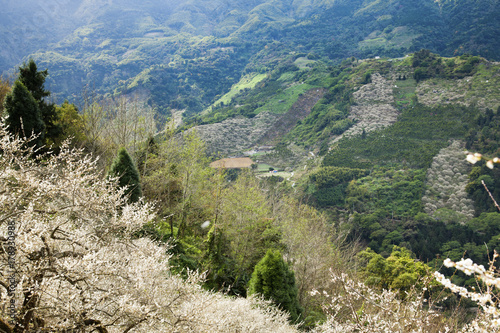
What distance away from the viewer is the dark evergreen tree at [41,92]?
16953 millimetres

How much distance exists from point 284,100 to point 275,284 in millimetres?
110025

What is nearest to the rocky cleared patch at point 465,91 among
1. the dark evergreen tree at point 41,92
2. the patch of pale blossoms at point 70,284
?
the dark evergreen tree at point 41,92

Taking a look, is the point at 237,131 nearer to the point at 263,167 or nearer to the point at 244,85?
the point at 263,167

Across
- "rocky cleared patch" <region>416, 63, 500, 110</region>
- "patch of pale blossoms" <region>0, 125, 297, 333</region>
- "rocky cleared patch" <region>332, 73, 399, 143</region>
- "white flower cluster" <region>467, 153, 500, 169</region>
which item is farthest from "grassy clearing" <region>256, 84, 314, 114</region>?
"white flower cluster" <region>467, 153, 500, 169</region>

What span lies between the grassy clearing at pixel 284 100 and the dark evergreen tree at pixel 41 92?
95.9 meters

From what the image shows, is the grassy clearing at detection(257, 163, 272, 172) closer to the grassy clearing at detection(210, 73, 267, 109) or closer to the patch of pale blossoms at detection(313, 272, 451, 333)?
the patch of pale blossoms at detection(313, 272, 451, 333)

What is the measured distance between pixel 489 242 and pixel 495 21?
170880mm

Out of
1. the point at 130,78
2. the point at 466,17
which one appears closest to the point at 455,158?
the point at 130,78

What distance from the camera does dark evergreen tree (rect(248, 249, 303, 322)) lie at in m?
11.4

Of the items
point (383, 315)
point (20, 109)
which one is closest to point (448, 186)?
point (383, 315)

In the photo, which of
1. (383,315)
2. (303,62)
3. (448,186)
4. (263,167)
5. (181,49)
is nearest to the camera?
(383,315)

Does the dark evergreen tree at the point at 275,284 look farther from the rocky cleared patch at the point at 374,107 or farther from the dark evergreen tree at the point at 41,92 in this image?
the rocky cleared patch at the point at 374,107

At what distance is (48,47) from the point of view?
16638cm

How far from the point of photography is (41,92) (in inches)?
695
